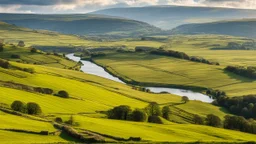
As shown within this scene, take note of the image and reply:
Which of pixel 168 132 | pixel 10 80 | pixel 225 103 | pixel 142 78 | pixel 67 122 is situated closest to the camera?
pixel 67 122

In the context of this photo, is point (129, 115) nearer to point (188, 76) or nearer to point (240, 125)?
point (240, 125)

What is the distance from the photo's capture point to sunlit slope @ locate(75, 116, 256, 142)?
176ft

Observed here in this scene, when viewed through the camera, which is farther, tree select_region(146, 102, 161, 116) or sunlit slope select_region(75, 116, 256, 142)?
tree select_region(146, 102, 161, 116)

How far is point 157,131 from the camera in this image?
2343 inches

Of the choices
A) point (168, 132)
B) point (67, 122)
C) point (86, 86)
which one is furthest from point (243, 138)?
point (86, 86)

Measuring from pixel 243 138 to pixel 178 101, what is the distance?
4258 centimetres

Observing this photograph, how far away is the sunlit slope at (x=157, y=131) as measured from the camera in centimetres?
5350

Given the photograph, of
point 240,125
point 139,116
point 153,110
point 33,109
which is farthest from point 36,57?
point 33,109

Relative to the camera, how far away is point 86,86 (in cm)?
10375

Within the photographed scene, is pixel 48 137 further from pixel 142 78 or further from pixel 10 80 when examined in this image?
pixel 142 78

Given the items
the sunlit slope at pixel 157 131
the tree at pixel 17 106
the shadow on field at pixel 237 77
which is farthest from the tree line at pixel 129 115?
the shadow on field at pixel 237 77

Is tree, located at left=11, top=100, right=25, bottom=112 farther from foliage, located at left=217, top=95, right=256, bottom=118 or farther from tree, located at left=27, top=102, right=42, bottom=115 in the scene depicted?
foliage, located at left=217, top=95, right=256, bottom=118

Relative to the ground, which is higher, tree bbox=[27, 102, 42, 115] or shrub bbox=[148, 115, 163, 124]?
tree bbox=[27, 102, 42, 115]

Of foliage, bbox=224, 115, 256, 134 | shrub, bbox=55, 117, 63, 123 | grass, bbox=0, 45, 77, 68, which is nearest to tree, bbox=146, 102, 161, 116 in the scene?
foliage, bbox=224, 115, 256, 134
